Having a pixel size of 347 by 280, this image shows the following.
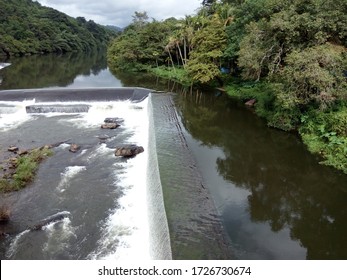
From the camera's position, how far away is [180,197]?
31.3 feet

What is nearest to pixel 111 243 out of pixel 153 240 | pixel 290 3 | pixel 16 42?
pixel 153 240

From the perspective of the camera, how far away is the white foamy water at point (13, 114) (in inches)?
711

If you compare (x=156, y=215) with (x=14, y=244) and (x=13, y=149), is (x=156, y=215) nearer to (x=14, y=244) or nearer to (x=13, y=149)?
(x=14, y=244)

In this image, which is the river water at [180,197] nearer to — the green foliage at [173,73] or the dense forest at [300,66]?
the dense forest at [300,66]

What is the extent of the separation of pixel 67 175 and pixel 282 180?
7.64m

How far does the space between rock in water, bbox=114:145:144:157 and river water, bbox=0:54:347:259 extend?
337 mm

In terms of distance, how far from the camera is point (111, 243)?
8289mm

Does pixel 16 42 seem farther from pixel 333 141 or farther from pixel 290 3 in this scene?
pixel 333 141

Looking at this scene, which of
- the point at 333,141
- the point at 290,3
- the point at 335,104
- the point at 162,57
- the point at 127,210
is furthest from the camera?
the point at 162,57

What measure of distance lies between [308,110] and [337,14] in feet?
15.0

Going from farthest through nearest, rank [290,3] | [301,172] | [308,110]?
[290,3] → [308,110] → [301,172]

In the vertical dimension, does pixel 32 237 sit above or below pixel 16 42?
below

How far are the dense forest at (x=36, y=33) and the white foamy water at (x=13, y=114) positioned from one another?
134 ft

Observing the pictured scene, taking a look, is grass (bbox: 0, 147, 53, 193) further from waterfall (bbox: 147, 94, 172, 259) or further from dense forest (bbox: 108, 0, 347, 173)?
dense forest (bbox: 108, 0, 347, 173)
